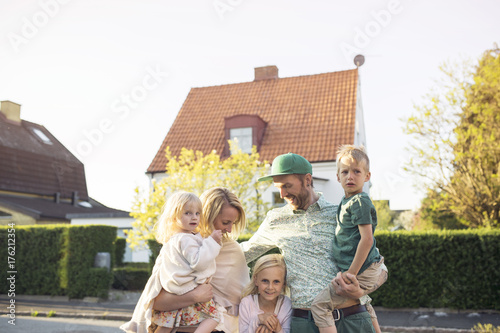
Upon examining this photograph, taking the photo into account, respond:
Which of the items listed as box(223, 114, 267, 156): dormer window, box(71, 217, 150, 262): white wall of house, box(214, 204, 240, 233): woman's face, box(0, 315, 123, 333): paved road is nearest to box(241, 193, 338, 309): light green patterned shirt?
box(214, 204, 240, 233): woman's face

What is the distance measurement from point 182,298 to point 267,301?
2.17 ft

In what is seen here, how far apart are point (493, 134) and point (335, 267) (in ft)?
38.7

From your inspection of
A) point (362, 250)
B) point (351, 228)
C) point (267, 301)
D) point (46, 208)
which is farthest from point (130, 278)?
point (362, 250)

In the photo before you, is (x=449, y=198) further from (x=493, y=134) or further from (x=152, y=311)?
(x=152, y=311)

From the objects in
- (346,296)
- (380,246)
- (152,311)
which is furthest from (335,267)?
(380,246)

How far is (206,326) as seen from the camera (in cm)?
305

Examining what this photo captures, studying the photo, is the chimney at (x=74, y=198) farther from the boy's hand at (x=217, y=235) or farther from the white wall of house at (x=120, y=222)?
the boy's hand at (x=217, y=235)

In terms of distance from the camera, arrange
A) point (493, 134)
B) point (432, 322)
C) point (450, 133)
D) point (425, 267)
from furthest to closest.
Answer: point (450, 133)
point (493, 134)
point (425, 267)
point (432, 322)

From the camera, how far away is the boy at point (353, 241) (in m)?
3.03

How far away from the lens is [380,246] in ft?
40.5

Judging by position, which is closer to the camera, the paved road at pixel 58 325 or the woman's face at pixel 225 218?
the woman's face at pixel 225 218

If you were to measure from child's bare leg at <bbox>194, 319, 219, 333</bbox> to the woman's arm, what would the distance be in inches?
5.8

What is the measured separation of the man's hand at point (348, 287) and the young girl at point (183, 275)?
Result: 82cm

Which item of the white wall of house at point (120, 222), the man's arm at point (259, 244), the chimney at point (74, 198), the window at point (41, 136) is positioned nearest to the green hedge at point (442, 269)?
the man's arm at point (259, 244)
